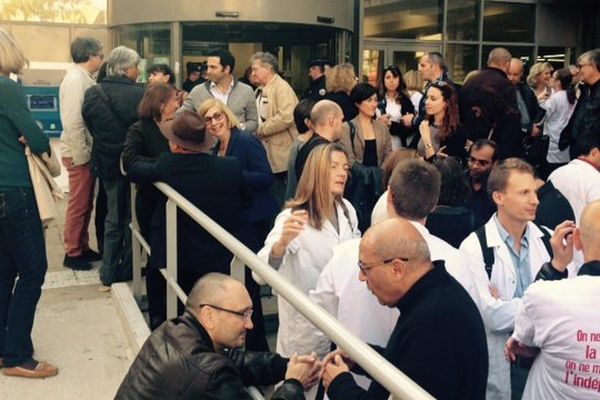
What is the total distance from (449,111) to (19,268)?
11.4ft

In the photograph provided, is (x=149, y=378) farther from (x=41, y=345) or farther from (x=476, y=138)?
(x=476, y=138)

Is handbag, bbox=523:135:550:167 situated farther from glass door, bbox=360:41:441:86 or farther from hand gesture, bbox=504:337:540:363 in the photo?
hand gesture, bbox=504:337:540:363

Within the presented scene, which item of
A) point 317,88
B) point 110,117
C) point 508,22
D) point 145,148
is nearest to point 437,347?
point 145,148

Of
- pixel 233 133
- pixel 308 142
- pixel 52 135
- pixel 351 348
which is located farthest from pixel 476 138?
pixel 52 135

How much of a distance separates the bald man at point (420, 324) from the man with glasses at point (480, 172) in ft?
7.82

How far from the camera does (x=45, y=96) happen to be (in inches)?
368

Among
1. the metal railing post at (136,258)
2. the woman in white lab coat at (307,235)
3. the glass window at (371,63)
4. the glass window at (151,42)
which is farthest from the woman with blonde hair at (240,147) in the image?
the glass window at (371,63)

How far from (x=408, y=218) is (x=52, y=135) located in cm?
730

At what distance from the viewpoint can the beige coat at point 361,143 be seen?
5.89 metres

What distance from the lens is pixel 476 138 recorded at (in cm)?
598

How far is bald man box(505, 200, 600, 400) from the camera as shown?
2.41m

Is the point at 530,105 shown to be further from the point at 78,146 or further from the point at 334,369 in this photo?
the point at 334,369

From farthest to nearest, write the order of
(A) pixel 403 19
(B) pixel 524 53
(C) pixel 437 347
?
(B) pixel 524 53
(A) pixel 403 19
(C) pixel 437 347

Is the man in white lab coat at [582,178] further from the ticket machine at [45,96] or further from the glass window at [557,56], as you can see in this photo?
the glass window at [557,56]
